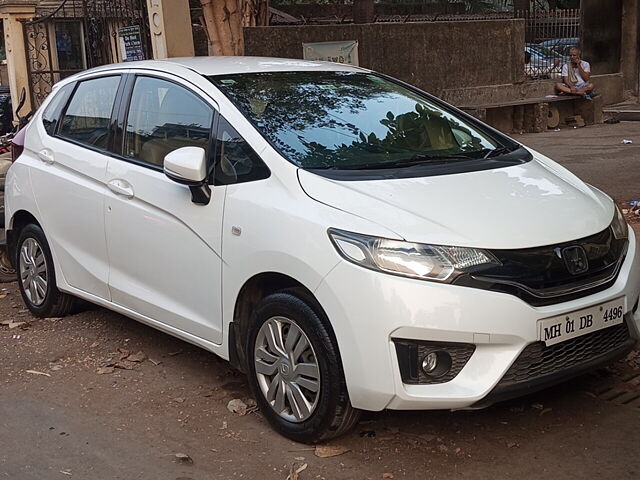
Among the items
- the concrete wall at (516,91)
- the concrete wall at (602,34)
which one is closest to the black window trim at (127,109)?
the concrete wall at (516,91)

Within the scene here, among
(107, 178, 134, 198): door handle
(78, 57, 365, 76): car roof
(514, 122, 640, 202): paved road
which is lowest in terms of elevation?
(514, 122, 640, 202): paved road

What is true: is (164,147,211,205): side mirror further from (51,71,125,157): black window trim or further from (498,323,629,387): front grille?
(498,323,629,387): front grille

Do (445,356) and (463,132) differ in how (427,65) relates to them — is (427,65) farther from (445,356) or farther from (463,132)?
(445,356)

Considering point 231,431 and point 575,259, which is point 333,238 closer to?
point 575,259

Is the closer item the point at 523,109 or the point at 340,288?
the point at 340,288

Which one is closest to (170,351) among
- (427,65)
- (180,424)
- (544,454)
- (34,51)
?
(180,424)

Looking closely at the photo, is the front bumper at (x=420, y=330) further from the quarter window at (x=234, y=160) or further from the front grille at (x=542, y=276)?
the quarter window at (x=234, y=160)

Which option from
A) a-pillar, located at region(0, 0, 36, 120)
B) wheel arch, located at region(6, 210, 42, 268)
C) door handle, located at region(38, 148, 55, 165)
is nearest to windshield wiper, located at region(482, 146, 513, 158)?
door handle, located at region(38, 148, 55, 165)

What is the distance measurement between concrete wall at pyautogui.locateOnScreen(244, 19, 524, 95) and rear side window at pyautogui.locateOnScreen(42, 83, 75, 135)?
23.0 ft

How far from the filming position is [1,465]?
158 inches

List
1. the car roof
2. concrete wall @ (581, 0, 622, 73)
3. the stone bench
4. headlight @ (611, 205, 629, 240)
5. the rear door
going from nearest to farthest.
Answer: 1. headlight @ (611, 205, 629, 240)
2. the car roof
3. the rear door
4. the stone bench
5. concrete wall @ (581, 0, 622, 73)

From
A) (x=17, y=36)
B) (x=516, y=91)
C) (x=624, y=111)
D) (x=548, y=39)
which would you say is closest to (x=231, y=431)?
(x=516, y=91)

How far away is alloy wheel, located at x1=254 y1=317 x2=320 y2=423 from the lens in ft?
12.8

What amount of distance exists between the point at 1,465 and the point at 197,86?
6.99 ft
